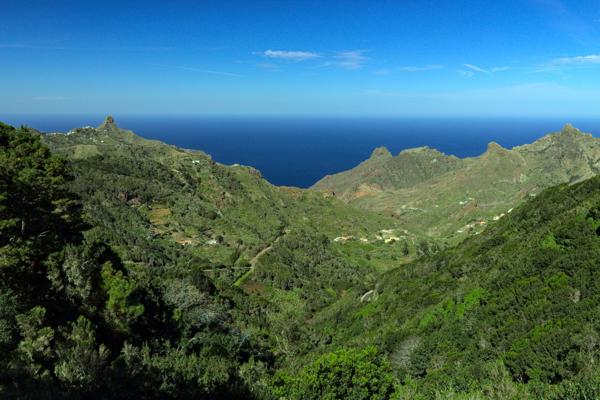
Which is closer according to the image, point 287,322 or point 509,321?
point 509,321

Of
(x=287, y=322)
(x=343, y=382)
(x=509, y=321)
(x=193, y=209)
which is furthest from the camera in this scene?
(x=193, y=209)

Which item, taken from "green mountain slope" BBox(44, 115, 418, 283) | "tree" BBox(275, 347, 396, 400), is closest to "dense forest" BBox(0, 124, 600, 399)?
"tree" BBox(275, 347, 396, 400)

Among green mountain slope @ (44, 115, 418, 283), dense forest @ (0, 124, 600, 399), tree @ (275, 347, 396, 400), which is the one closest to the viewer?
dense forest @ (0, 124, 600, 399)

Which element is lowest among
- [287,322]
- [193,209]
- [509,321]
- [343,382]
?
Answer: [287,322]

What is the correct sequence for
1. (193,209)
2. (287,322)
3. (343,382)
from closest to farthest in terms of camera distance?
1. (343,382)
2. (287,322)
3. (193,209)

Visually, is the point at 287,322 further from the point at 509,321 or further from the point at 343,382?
the point at 343,382

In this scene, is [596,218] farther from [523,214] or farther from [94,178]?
[94,178]

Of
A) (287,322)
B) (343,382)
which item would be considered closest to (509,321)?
(343,382)

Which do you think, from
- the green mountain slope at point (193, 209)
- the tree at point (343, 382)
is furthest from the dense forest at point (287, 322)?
the green mountain slope at point (193, 209)

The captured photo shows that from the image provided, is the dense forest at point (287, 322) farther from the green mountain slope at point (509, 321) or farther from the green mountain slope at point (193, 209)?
the green mountain slope at point (193, 209)

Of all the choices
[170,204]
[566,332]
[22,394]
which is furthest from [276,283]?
[22,394]

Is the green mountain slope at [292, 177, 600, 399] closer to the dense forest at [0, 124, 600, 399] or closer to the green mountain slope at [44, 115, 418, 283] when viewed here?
the dense forest at [0, 124, 600, 399]
